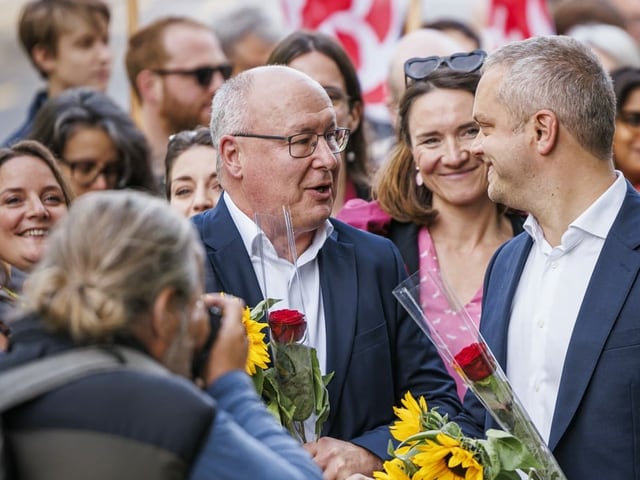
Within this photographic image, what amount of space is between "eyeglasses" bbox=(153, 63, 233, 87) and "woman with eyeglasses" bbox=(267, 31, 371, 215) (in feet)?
3.37

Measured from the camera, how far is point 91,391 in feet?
8.75

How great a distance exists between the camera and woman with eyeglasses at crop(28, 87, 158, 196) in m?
6.34

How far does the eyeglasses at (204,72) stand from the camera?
23.8 ft

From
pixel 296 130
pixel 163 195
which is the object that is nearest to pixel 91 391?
pixel 296 130

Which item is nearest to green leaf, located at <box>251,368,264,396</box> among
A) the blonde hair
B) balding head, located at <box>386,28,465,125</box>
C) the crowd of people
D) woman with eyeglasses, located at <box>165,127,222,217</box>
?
the crowd of people

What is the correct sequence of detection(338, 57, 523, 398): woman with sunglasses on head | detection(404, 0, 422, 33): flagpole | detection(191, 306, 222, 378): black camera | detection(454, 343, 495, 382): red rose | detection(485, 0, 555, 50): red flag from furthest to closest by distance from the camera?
detection(485, 0, 555, 50): red flag, detection(404, 0, 422, 33): flagpole, detection(338, 57, 523, 398): woman with sunglasses on head, detection(454, 343, 495, 382): red rose, detection(191, 306, 222, 378): black camera

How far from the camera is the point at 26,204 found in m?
5.03

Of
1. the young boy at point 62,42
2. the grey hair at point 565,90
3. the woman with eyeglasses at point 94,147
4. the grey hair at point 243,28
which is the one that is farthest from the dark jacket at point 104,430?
the grey hair at point 243,28

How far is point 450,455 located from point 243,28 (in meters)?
5.79

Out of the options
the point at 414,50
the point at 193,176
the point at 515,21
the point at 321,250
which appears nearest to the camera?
the point at 321,250

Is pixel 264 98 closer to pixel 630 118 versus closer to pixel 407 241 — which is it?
pixel 407 241

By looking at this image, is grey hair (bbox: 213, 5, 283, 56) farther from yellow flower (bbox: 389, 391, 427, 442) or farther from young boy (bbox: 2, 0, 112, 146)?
yellow flower (bbox: 389, 391, 427, 442)

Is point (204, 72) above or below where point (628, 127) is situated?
above

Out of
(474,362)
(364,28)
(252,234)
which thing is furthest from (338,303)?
(364,28)
